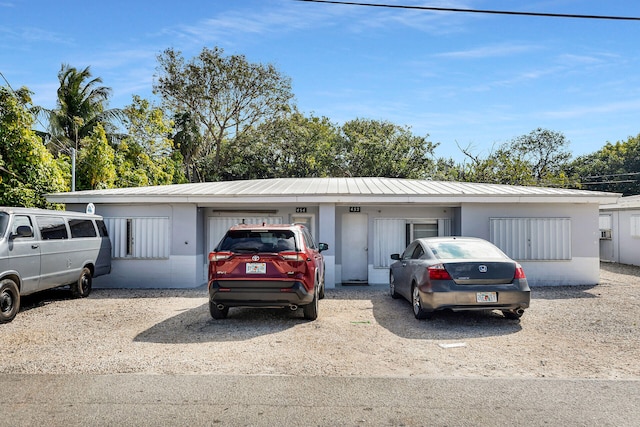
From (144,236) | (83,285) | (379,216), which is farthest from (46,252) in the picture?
(379,216)

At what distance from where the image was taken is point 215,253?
8.36m

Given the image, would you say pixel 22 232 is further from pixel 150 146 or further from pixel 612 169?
pixel 612 169

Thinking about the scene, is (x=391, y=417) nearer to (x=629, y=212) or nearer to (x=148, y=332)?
(x=148, y=332)

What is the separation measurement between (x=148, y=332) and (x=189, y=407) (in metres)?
3.84

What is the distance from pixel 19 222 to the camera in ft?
30.7

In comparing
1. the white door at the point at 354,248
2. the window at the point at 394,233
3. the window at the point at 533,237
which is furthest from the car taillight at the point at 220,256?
the window at the point at 533,237

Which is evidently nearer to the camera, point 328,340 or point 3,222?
point 328,340

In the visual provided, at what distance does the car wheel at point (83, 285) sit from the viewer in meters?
11.6

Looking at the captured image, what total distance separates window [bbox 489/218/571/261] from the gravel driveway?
8.56 ft

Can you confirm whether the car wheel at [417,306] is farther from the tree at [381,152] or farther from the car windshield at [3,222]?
the tree at [381,152]

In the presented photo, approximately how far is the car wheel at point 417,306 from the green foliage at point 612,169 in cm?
3972

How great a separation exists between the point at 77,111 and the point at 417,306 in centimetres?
2663

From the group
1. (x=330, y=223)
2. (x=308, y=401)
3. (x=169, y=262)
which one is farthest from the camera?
(x=169, y=262)

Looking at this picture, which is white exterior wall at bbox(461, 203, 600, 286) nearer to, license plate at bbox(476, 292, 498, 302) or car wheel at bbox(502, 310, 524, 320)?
car wheel at bbox(502, 310, 524, 320)
